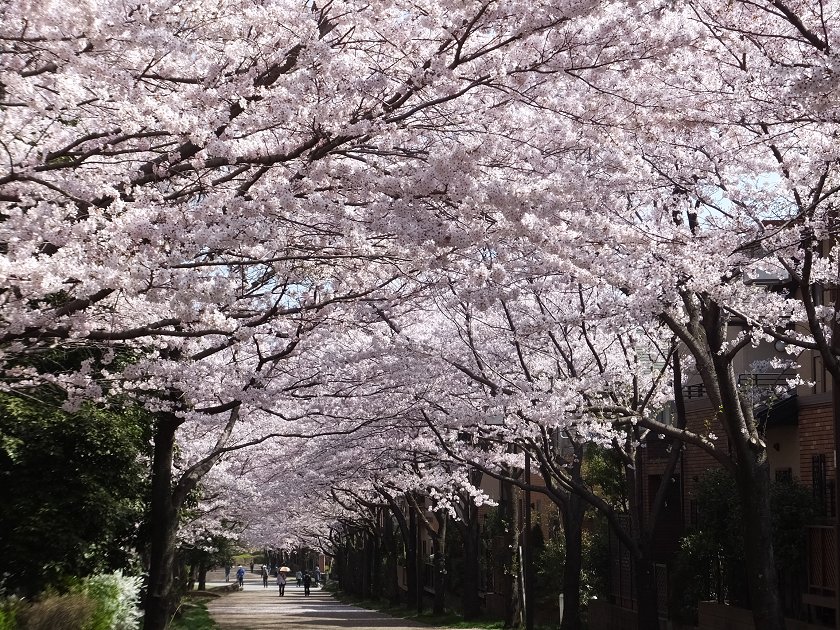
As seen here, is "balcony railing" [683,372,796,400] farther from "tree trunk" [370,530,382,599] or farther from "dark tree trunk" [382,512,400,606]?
"tree trunk" [370,530,382,599]

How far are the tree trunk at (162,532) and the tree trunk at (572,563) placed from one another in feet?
29.9

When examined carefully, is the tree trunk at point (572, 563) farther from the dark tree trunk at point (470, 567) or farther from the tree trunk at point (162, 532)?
the dark tree trunk at point (470, 567)

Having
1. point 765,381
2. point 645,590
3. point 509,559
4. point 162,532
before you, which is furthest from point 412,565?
point 162,532

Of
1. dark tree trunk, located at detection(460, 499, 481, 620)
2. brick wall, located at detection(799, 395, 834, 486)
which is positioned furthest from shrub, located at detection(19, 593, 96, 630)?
dark tree trunk, located at detection(460, 499, 481, 620)

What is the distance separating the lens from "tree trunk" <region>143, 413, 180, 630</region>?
17500 millimetres

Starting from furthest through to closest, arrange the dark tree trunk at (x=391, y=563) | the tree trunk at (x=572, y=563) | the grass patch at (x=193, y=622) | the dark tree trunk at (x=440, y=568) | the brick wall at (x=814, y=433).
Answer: the dark tree trunk at (x=391, y=563)
the dark tree trunk at (x=440, y=568)
the grass patch at (x=193, y=622)
the tree trunk at (x=572, y=563)
the brick wall at (x=814, y=433)

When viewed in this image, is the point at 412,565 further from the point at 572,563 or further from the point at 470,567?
the point at 572,563

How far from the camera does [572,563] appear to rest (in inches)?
933

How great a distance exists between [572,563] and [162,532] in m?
9.81

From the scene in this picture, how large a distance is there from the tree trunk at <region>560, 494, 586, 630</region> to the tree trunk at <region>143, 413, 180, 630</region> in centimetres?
912

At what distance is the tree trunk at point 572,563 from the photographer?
23375mm

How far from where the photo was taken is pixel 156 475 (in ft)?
59.2

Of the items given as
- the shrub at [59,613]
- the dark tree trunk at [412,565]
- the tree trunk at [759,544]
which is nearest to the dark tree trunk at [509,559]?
the dark tree trunk at [412,565]

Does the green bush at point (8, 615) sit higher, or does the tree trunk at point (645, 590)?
the green bush at point (8, 615)
